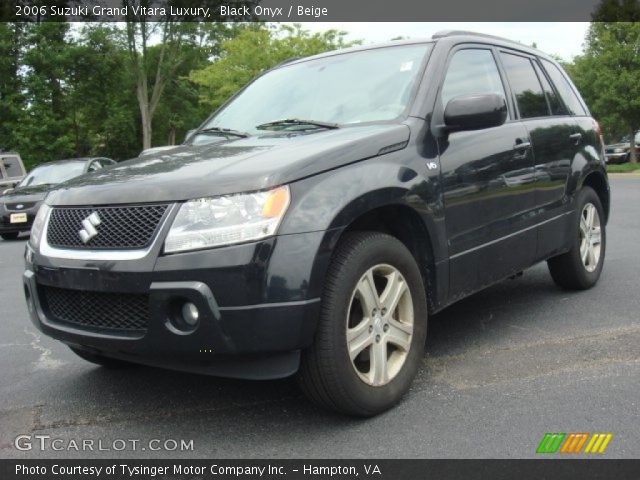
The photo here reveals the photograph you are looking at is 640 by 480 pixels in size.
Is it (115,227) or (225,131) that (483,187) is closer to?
(225,131)

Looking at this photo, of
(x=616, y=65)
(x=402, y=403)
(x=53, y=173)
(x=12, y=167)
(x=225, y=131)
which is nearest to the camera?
(x=402, y=403)

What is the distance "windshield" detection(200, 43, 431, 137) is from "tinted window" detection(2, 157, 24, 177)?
13227mm

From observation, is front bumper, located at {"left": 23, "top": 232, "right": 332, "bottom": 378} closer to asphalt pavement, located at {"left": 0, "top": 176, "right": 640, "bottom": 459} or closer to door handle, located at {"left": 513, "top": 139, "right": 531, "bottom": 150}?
asphalt pavement, located at {"left": 0, "top": 176, "right": 640, "bottom": 459}

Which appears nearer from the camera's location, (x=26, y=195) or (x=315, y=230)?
(x=315, y=230)

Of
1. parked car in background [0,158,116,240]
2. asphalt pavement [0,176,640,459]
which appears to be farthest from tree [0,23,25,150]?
asphalt pavement [0,176,640,459]

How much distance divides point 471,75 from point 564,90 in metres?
1.53

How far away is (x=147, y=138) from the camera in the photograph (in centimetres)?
2952

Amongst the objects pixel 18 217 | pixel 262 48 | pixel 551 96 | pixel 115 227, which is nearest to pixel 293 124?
pixel 115 227

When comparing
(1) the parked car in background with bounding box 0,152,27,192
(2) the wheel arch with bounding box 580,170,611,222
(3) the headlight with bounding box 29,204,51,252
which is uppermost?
(3) the headlight with bounding box 29,204,51,252

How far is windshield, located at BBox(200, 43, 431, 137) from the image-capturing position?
11.4ft

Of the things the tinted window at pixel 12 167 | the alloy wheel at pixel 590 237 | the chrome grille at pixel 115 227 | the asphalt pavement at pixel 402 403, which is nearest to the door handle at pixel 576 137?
the alloy wheel at pixel 590 237

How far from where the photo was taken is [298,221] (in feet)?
8.29
